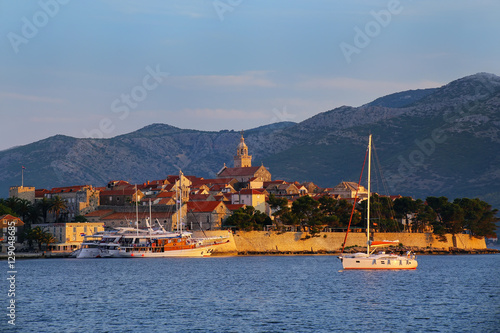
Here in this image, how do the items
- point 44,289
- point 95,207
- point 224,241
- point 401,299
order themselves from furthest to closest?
point 95,207 < point 224,241 < point 44,289 < point 401,299

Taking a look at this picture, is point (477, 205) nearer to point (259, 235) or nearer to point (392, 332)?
point (259, 235)

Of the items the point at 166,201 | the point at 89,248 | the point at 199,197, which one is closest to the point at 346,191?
the point at 199,197

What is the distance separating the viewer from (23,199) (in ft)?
423

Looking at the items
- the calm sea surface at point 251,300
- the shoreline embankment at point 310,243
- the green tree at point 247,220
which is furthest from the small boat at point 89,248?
the calm sea surface at point 251,300

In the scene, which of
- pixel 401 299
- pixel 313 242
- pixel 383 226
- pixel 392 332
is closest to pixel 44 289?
pixel 401 299

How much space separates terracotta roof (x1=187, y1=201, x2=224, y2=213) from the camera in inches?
4906

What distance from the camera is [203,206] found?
Result: 12675 centimetres

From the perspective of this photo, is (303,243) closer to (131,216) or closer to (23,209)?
(131,216)

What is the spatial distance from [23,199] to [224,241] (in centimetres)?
3641

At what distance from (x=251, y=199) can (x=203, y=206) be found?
39.2 ft

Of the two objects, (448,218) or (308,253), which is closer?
(308,253)

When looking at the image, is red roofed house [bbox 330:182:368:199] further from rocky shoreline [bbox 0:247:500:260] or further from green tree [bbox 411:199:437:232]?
rocky shoreline [bbox 0:247:500:260]

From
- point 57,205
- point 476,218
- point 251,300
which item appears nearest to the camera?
point 251,300

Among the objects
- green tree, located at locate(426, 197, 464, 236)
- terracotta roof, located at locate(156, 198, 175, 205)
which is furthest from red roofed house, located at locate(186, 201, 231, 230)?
green tree, located at locate(426, 197, 464, 236)
